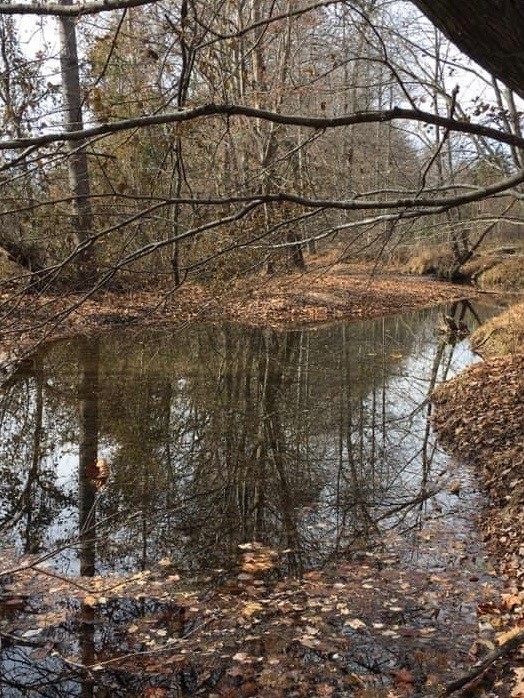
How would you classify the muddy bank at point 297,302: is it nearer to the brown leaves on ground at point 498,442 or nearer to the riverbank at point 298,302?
the riverbank at point 298,302

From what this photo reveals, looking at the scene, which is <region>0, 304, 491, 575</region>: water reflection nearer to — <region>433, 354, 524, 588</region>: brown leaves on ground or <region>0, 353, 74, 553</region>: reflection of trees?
<region>0, 353, 74, 553</region>: reflection of trees

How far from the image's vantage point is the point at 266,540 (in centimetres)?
619

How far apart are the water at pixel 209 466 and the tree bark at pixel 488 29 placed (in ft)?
11.3

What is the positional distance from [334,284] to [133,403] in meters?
13.3

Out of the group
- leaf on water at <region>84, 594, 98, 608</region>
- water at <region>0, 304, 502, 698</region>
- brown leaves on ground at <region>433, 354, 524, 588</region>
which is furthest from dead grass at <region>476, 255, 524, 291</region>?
leaf on water at <region>84, 594, 98, 608</region>

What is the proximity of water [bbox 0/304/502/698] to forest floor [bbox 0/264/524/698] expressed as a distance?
81mm

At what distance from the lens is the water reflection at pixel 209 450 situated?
631 cm

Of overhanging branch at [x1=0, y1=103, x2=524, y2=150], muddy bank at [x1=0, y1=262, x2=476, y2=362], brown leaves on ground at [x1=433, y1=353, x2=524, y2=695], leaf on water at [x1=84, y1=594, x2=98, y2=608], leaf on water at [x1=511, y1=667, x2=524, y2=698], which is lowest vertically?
leaf on water at [x1=511, y1=667, x2=524, y2=698]

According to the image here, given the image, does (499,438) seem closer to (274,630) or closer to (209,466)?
(209,466)

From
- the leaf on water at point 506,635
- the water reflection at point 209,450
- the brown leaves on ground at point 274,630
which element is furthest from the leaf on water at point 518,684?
the water reflection at point 209,450

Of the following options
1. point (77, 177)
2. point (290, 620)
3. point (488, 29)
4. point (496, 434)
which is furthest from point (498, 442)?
point (488, 29)

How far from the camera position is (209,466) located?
813 centimetres

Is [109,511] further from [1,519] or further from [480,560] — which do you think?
[480,560]

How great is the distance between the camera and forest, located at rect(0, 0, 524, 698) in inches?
144
